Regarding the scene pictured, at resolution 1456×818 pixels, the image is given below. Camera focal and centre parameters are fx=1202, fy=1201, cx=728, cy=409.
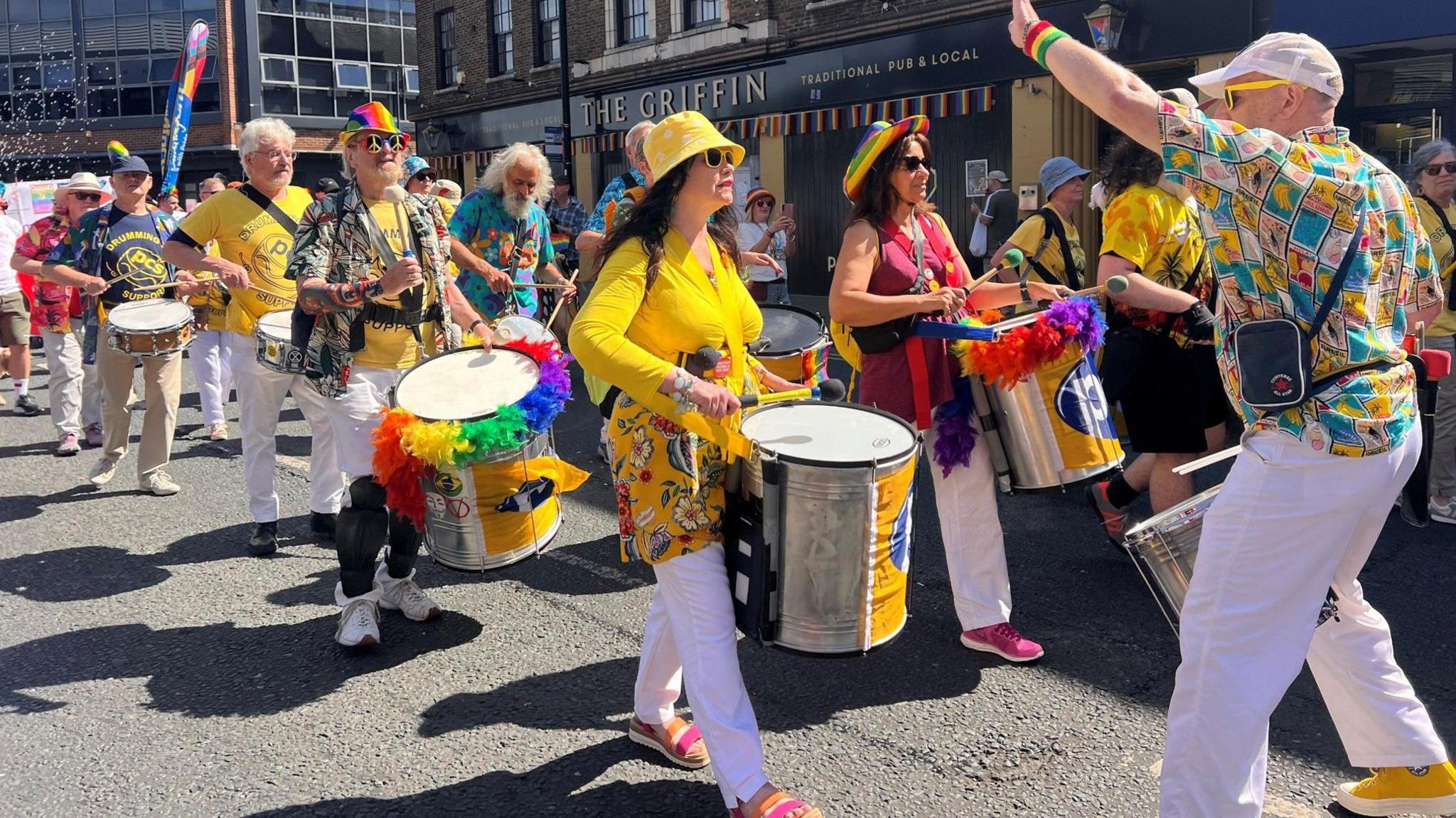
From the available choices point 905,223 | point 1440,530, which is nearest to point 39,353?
point 905,223

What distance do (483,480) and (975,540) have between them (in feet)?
5.80

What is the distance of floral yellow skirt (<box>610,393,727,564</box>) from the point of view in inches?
125

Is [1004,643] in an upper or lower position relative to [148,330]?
lower

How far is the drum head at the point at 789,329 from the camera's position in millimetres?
5848

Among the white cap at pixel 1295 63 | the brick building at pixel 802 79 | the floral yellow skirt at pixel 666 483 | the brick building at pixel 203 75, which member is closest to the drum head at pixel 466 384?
the floral yellow skirt at pixel 666 483

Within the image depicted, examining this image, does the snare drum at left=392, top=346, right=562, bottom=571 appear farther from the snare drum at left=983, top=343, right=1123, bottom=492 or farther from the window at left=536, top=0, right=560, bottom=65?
the window at left=536, top=0, right=560, bottom=65

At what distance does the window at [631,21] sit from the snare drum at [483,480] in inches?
774

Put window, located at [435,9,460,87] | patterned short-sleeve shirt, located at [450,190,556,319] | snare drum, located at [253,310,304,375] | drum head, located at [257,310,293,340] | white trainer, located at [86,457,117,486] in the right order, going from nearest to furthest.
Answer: snare drum, located at [253,310,304,375] < drum head, located at [257,310,293,340] < patterned short-sleeve shirt, located at [450,190,556,319] < white trainer, located at [86,457,117,486] < window, located at [435,9,460,87]

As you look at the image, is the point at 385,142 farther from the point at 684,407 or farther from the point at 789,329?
the point at 684,407

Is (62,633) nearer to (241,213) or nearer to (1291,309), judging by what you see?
(241,213)

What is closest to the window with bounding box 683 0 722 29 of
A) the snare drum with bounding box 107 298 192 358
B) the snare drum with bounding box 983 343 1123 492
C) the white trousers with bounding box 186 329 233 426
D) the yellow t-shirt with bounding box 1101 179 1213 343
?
the white trousers with bounding box 186 329 233 426

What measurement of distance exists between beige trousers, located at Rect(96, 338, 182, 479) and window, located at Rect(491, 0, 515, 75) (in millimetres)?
20218

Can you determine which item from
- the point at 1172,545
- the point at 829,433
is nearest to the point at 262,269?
the point at 829,433

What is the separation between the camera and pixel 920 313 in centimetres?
412
